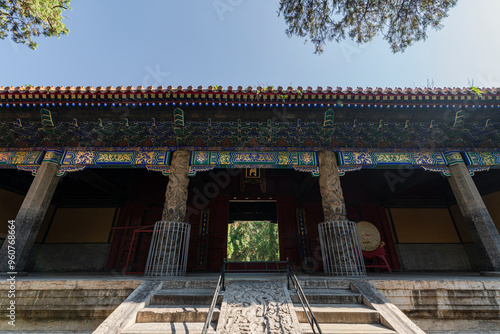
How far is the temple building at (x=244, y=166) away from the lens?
17.5ft

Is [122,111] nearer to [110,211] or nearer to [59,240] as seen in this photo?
[110,211]

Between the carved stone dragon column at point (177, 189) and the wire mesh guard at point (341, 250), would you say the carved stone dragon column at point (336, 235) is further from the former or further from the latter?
the carved stone dragon column at point (177, 189)

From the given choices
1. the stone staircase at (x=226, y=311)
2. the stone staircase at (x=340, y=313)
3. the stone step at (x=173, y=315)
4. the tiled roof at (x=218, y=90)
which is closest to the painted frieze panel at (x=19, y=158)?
the tiled roof at (x=218, y=90)

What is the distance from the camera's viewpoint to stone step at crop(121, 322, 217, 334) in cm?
256

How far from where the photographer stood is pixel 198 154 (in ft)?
20.6

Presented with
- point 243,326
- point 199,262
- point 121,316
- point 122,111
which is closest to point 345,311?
point 243,326

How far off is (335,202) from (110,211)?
797 centimetres

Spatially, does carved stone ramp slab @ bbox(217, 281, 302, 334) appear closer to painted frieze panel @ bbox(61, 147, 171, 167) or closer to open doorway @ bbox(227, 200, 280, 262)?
painted frieze panel @ bbox(61, 147, 171, 167)

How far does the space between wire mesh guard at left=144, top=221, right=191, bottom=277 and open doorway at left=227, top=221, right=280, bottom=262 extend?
20366 mm

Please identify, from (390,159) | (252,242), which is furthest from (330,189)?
(252,242)

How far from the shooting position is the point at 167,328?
8.73 ft

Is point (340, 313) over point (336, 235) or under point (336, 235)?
under

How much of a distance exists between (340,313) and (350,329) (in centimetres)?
25

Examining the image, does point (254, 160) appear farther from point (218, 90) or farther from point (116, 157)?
point (116, 157)
